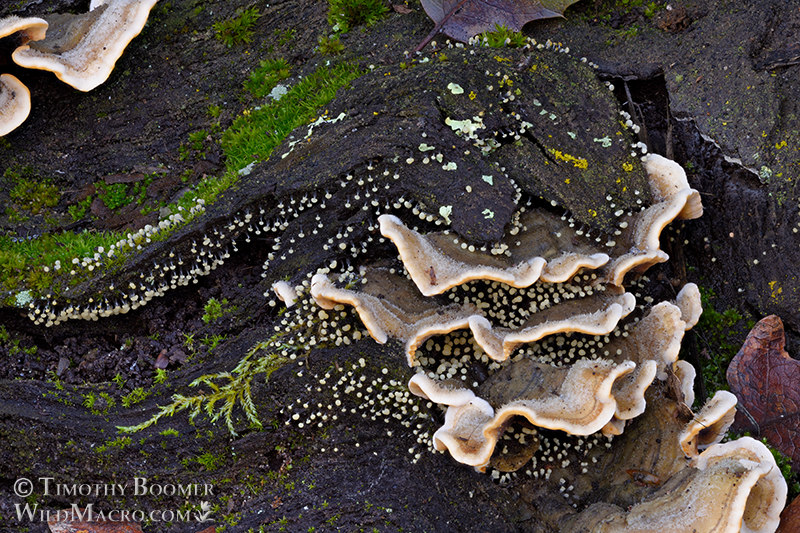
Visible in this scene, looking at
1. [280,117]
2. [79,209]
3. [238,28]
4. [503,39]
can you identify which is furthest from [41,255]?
[503,39]

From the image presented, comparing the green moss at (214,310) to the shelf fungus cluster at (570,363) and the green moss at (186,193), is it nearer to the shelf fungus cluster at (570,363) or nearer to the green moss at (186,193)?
A: the green moss at (186,193)

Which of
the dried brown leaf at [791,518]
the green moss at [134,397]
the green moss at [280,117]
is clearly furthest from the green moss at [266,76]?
the dried brown leaf at [791,518]

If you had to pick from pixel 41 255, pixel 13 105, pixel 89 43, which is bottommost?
pixel 41 255

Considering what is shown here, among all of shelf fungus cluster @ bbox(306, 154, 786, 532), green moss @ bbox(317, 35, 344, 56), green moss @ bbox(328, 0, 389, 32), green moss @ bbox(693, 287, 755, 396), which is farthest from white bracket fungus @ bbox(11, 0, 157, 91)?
green moss @ bbox(693, 287, 755, 396)

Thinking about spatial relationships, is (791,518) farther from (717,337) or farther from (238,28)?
(238,28)

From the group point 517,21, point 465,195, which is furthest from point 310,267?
point 517,21

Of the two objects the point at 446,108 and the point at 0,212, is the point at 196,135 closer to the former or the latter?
the point at 0,212

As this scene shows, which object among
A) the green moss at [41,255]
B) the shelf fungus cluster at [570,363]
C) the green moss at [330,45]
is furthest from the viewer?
the green moss at [330,45]
